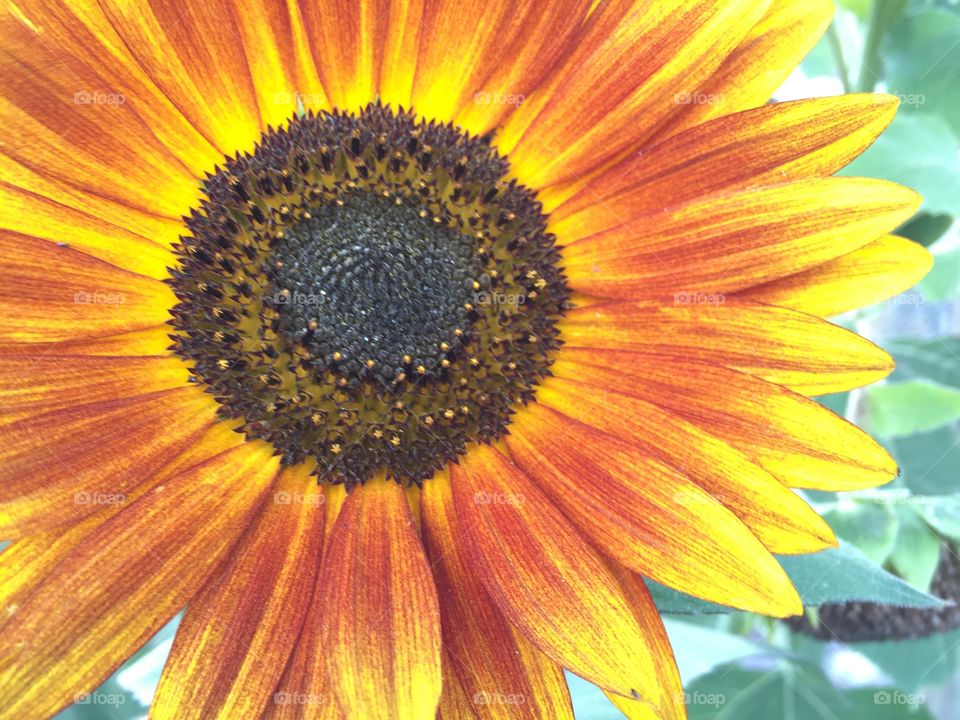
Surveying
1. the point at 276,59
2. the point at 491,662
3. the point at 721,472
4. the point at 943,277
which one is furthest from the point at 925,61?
the point at 491,662

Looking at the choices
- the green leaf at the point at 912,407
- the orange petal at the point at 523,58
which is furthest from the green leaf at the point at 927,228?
the orange petal at the point at 523,58

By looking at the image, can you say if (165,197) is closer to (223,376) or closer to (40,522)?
(223,376)

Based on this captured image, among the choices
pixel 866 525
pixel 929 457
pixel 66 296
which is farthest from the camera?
pixel 929 457

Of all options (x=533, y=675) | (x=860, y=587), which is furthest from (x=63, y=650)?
(x=860, y=587)

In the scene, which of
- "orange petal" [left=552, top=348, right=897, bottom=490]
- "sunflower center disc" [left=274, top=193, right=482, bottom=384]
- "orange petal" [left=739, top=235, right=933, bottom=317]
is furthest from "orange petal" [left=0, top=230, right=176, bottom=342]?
"orange petal" [left=739, top=235, right=933, bottom=317]

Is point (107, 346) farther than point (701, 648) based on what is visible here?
No

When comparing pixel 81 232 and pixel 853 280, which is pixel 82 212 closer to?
pixel 81 232
